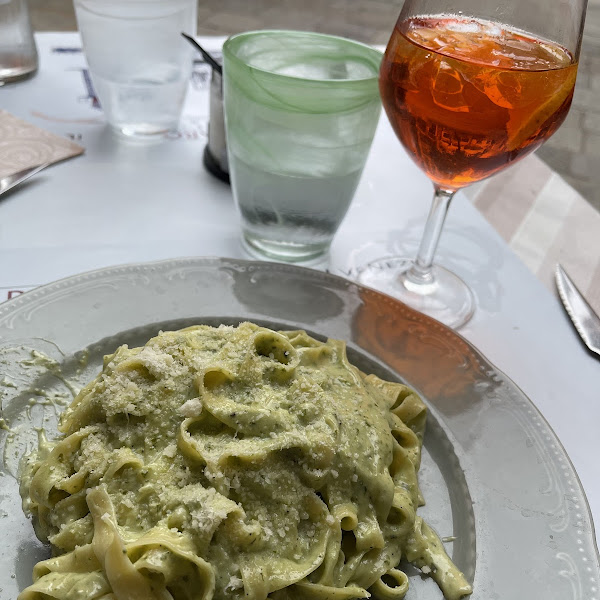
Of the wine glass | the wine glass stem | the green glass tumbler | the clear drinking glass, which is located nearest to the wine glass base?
the wine glass stem

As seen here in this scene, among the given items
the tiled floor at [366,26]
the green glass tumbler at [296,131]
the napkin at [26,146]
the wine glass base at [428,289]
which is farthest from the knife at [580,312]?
the tiled floor at [366,26]

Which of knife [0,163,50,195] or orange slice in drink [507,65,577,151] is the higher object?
orange slice in drink [507,65,577,151]

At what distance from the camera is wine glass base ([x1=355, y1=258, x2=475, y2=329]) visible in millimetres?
1335

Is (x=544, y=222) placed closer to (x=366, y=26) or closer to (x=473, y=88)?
(x=473, y=88)

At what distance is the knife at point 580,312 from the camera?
1.27 metres

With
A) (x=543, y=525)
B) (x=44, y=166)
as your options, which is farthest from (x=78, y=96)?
(x=543, y=525)

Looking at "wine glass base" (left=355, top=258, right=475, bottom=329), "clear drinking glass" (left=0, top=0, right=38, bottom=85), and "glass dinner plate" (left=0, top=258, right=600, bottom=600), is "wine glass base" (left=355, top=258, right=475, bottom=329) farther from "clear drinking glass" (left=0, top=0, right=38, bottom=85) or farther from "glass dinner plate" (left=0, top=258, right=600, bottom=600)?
"clear drinking glass" (left=0, top=0, right=38, bottom=85)

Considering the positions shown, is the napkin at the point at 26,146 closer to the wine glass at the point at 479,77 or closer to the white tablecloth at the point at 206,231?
the white tablecloth at the point at 206,231

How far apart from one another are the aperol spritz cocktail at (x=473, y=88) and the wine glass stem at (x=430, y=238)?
0.13 meters

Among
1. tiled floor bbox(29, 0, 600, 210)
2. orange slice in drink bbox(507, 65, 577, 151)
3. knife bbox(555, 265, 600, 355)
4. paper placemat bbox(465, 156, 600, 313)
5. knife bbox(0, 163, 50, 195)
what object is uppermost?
orange slice in drink bbox(507, 65, 577, 151)

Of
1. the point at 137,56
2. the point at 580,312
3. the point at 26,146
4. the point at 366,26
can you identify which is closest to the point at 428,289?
the point at 580,312

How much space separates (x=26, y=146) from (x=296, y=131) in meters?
0.72

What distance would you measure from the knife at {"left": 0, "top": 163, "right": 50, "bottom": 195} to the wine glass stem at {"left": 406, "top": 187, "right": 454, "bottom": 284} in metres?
0.87

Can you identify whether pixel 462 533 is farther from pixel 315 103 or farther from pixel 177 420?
pixel 315 103
